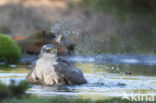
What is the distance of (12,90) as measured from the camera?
7621 millimetres

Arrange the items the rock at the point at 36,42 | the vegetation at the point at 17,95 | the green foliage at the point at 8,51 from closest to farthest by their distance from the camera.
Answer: the vegetation at the point at 17,95
the green foliage at the point at 8,51
the rock at the point at 36,42

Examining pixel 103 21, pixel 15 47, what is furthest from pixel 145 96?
pixel 103 21

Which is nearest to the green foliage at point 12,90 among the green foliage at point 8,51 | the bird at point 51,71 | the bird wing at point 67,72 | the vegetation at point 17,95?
the vegetation at point 17,95

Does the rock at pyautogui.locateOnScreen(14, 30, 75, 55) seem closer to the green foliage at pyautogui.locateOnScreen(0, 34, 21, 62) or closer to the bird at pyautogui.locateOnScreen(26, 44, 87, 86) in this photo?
the green foliage at pyautogui.locateOnScreen(0, 34, 21, 62)

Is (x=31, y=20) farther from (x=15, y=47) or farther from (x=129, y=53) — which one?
(x=15, y=47)

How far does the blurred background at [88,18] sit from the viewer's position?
38812mm

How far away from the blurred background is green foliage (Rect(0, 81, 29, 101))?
1070 inches

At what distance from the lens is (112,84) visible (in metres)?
12.2

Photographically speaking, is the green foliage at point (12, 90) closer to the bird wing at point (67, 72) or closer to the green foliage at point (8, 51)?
the bird wing at point (67, 72)

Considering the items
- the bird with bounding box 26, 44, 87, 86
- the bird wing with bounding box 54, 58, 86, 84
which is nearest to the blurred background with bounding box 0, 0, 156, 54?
the bird wing with bounding box 54, 58, 86, 84

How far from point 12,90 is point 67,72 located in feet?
13.0

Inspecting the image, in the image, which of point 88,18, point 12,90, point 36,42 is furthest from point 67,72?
point 88,18

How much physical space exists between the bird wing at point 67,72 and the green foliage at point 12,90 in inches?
141

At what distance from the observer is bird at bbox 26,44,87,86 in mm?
11320
